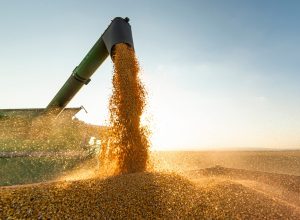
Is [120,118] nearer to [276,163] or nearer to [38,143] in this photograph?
[38,143]

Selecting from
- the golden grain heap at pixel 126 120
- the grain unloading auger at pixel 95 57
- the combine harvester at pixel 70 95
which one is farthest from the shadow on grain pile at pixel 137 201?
the combine harvester at pixel 70 95

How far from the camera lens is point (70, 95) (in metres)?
8.30

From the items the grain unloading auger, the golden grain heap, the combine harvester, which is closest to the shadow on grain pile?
the golden grain heap

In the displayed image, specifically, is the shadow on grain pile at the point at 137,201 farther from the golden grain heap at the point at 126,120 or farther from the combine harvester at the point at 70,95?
the combine harvester at the point at 70,95

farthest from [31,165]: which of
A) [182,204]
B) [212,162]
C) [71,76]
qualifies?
[212,162]

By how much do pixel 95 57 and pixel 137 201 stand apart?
13.3ft

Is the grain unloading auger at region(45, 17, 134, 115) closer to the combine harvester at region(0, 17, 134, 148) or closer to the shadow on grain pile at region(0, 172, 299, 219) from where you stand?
the combine harvester at region(0, 17, 134, 148)

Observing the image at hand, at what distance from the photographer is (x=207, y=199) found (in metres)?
3.65

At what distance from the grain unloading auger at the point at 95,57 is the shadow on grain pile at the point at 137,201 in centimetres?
299

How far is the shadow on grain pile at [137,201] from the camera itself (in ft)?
9.93

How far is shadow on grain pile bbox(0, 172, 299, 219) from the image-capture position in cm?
303

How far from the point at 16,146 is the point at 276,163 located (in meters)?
9.01

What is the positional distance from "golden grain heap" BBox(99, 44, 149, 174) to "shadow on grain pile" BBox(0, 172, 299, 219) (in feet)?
2.30

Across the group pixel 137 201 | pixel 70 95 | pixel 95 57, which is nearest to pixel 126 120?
pixel 137 201
